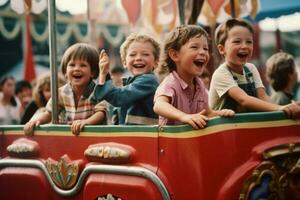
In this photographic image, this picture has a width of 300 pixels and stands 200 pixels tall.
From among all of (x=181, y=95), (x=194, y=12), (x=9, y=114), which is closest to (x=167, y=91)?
(x=181, y=95)

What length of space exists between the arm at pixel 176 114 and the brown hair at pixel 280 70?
1904mm

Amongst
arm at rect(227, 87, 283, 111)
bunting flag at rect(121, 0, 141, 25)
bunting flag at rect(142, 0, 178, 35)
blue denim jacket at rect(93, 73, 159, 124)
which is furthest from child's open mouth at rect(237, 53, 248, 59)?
bunting flag at rect(121, 0, 141, 25)

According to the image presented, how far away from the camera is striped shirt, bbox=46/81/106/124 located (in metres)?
3.77

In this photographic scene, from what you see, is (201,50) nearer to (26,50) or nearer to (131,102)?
(131,102)

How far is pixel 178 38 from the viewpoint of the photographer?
314cm

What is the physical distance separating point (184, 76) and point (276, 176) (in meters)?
0.72

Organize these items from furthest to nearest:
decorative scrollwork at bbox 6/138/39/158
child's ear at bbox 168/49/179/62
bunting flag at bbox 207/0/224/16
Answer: bunting flag at bbox 207/0/224/16, decorative scrollwork at bbox 6/138/39/158, child's ear at bbox 168/49/179/62

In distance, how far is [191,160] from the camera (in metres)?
2.76

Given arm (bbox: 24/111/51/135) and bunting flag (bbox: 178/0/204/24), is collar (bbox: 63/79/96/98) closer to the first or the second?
arm (bbox: 24/111/51/135)

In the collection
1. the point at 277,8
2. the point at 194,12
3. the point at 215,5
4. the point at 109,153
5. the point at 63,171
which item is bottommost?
the point at 63,171

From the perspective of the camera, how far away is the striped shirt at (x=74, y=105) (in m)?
3.77

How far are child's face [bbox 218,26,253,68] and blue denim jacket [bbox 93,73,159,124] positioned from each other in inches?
18.0

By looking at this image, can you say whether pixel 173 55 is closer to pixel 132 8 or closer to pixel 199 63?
pixel 199 63

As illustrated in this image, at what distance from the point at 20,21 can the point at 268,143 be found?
893 centimetres
